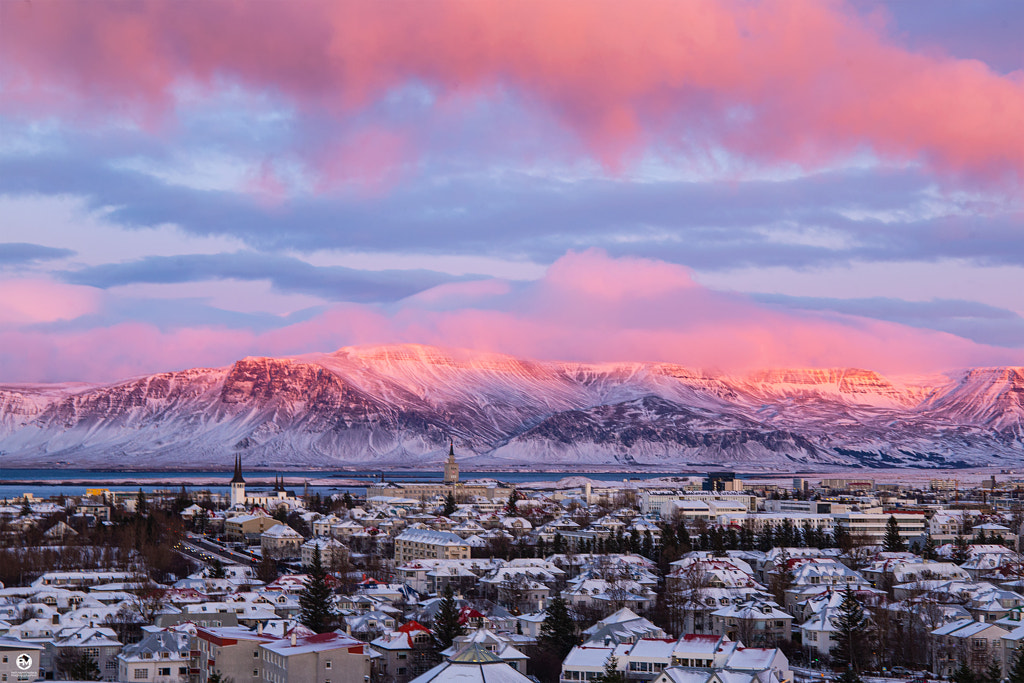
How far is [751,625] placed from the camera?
55.6 metres

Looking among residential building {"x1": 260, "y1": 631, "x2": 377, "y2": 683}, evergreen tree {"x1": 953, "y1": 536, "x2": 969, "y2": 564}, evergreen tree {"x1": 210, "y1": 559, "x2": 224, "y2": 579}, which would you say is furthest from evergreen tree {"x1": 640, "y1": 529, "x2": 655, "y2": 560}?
residential building {"x1": 260, "y1": 631, "x2": 377, "y2": 683}

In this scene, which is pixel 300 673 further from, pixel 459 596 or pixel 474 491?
pixel 474 491

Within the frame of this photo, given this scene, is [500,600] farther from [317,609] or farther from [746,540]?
[746,540]

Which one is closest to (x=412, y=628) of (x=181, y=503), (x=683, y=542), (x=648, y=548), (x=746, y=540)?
(x=648, y=548)

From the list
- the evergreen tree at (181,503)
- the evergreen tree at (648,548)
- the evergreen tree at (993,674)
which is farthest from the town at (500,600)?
the evergreen tree at (181,503)

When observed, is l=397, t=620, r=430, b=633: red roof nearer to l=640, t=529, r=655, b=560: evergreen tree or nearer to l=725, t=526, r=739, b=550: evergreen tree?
l=640, t=529, r=655, b=560: evergreen tree

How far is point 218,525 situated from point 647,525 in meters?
32.2

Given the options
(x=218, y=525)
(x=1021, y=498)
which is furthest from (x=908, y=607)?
(x=1021, y=498)

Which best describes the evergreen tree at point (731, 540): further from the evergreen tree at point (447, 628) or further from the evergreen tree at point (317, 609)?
the evergreen tree at point (447, 628)

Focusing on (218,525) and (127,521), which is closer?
(127,521)

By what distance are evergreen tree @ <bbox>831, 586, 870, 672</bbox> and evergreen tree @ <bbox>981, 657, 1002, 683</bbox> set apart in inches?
176

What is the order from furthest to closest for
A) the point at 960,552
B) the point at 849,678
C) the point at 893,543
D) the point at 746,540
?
the point at 893,543 < the point at 746,540 < the point at 960,552 < the point at 849,678

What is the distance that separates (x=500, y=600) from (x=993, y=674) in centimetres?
2768

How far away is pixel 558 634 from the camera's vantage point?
168ft
